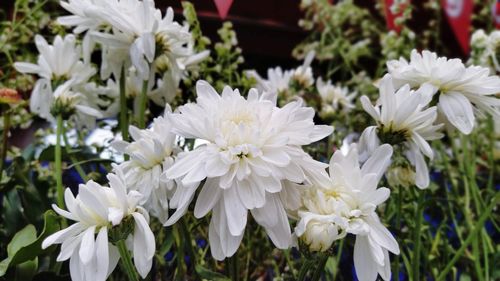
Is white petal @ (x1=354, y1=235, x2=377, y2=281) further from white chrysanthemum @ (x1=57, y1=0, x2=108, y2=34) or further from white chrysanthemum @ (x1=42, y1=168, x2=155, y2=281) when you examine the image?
white chrysanthemum @ (x1=57, y1=0, x2=108, y2=34)

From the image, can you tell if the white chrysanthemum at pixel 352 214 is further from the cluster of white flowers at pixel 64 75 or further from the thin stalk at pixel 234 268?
the cluster of white flowers at pixel 64 75

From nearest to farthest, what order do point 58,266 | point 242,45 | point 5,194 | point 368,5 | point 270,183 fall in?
point 270,183 < point 58,266 < point 5,194 < point 242,45 < point 368,5

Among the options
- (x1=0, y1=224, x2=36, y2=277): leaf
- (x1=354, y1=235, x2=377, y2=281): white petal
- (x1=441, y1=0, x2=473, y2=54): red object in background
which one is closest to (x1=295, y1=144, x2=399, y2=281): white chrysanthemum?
(x1=354, y1=235, x2=377, y2=281): white petal

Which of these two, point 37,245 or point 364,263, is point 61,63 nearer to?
point 37,245

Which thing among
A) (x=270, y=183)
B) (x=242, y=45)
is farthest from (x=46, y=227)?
(x=242, y=45)

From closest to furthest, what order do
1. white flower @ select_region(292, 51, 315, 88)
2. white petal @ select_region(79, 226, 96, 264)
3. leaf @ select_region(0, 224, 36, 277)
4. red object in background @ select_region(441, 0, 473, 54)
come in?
white petal @ select_region(79, 226, 96, 264)
leaf @ select_region(0, 224, 36, 277)
white flower @ select_region(292, 51, 315, 88)
red object in background @ select_region(441, 0, 473, 54)

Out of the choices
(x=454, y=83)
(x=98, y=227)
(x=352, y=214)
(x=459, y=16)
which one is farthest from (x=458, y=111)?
(x=459, y=16)

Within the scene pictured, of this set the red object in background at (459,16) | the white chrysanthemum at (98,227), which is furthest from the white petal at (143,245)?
the red object in background at (459,16)

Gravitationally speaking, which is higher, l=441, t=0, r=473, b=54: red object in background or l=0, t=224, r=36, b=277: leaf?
l=441, t=0, r=473, b=54: red object in background

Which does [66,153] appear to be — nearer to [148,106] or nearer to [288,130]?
[148,106]
